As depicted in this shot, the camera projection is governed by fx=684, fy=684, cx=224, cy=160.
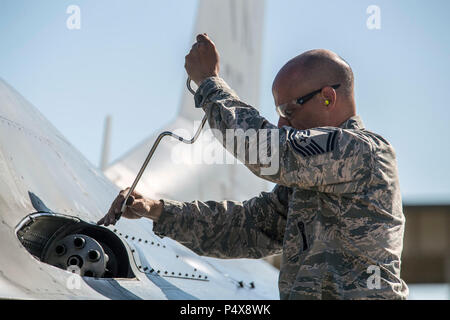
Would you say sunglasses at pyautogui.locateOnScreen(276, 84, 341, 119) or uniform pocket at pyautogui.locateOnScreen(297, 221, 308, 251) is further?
sunglasses at pyautogui.locateOnScreen(276, 84, 341, 119)

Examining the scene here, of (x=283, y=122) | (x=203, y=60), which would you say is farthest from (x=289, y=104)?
(x=203, y=60)

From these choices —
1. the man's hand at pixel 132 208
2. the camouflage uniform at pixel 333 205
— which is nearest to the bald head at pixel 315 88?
the camouflage uniform at pixel 333 205

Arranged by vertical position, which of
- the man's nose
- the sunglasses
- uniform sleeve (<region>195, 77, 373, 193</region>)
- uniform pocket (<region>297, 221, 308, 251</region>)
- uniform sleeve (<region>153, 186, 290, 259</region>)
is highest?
the sunglasses

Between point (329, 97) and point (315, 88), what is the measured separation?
77 mm

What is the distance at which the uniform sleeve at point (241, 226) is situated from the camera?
338cm

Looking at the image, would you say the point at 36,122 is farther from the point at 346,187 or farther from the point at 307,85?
the point at 346,187

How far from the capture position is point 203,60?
9.73 ft

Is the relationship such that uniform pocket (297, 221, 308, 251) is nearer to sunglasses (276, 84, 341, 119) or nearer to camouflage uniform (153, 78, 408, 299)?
camouflage uniform (153, 78, 408, 299)

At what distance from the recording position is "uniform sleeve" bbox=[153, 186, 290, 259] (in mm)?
3383

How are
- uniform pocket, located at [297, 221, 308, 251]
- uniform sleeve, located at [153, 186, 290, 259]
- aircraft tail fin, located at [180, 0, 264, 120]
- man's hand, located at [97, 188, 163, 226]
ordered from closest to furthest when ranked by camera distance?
uniform pocket, located at [297, 221, 308, 251], man's hand, located at [97, 188, 163, 226], uniform sleeve, located at [153, 186, 290, 259], aircraft tail fin, located at [180, 0, 264, 120]

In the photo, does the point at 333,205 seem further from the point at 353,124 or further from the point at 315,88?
the point at 315,88

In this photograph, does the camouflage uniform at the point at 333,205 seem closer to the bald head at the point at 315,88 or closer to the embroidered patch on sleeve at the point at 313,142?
the embroidered patch on sleeve at the point at 313,142

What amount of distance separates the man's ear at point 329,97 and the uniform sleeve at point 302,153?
0.26 metres

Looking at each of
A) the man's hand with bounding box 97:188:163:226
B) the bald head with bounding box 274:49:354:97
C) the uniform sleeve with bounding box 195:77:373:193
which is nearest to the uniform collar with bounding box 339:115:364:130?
the bald head with bounding box 274:49:354:97
